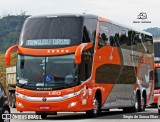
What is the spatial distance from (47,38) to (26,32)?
99 centimetres

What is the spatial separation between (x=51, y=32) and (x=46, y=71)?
1.59m

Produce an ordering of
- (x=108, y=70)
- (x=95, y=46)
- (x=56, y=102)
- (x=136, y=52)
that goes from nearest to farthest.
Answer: (x=56, y=102) < (x=95, y=46) < (x=108, y=70) < (x=136, y=52)

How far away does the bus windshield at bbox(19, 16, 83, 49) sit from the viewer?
21.5 meters

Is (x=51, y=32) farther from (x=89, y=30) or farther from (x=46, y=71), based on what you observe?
(x=46, y=71)

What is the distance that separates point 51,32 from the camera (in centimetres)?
2197

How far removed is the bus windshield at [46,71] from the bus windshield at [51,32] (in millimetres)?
535

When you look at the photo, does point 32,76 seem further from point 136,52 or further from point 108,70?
point 136,52

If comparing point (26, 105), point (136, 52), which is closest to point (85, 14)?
point (26, 105)

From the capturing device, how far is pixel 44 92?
21.2 m

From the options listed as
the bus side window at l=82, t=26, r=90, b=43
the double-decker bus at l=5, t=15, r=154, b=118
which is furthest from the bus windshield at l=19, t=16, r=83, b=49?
the bus side window at l=82, t=26, r=90, b=43

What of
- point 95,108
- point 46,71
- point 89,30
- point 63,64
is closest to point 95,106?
point 95,108

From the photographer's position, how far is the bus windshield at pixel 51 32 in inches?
848

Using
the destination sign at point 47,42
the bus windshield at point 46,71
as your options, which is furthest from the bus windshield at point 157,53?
the bus windshield at point 46,71

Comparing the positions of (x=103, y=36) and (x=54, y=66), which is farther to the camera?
(x=103, y=36)
